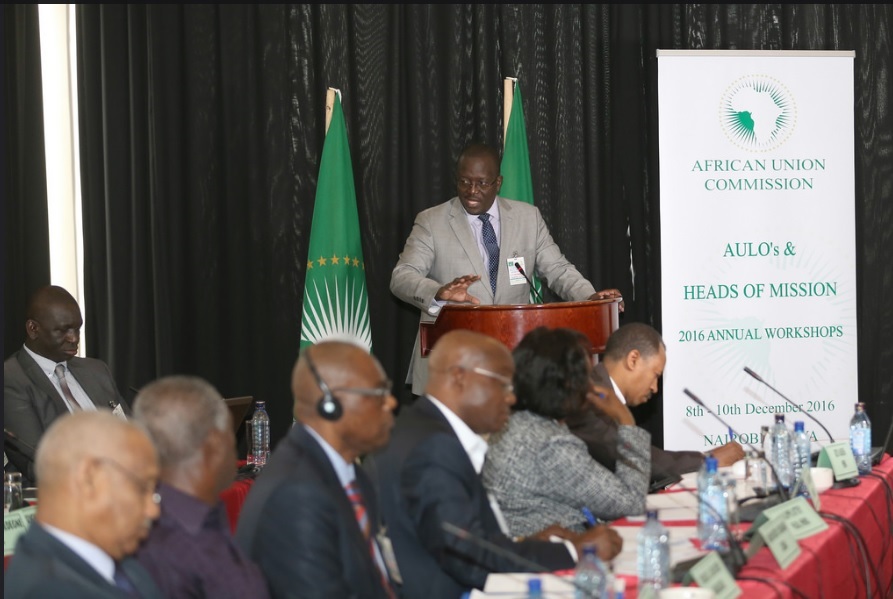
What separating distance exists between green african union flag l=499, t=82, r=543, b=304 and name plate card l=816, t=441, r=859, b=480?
9.74 feet

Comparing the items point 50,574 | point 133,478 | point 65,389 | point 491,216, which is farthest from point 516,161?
point 50,574

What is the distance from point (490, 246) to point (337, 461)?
3.33 meters

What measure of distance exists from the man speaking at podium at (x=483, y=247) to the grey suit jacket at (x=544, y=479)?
2.35 m

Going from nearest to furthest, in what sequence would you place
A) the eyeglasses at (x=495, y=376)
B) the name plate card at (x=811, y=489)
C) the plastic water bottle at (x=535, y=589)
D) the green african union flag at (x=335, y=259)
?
the plastic water bottle at (x=535, y=589) → the eyeglasses at (x=495, y=376) → the name plate card at (x=811, y=489) → the green african union flag at (x=335, y=259)

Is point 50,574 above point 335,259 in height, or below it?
below

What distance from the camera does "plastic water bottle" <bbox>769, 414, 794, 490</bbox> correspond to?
4039 mm

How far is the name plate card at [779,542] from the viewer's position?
289cm

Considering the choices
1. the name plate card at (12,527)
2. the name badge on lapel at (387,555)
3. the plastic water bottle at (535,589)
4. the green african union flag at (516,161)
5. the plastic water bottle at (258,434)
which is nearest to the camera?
the plastic water bottle at (535,589)

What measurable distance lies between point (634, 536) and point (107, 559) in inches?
67.2

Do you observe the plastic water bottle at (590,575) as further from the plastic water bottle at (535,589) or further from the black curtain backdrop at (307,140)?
the black curtain backdrop at (307,140)

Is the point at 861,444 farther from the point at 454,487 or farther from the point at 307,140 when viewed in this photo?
the point at 307,140

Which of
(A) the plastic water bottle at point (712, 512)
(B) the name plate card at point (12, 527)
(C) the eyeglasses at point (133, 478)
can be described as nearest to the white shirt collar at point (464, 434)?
(A) the plastic water bottle at point (712, 512)

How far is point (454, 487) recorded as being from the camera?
9.29ft

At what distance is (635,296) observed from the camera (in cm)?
724
